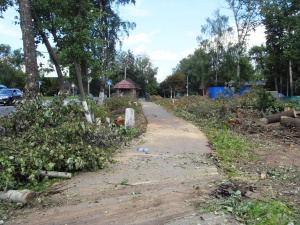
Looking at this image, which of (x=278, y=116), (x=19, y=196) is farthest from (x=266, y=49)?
(x=19, y=196)

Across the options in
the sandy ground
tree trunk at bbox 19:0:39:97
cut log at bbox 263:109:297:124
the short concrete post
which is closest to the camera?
the sandy ground

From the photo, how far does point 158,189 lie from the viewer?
4.53 metres

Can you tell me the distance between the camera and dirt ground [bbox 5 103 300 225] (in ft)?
11.7

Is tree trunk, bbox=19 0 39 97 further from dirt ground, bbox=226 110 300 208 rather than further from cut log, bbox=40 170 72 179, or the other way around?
dirt ground, bbox=226 110 300 208

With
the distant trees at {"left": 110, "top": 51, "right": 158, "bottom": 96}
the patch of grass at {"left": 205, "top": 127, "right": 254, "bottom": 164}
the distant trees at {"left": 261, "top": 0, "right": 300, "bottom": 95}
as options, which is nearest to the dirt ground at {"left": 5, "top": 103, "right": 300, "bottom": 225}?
the patch of grass at {"left": 205, "top": 127, "right": 254, "bottom": 164}

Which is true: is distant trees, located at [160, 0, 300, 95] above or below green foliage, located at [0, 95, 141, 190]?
above

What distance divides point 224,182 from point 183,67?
70.7 meters

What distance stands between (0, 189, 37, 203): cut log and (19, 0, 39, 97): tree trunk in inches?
196

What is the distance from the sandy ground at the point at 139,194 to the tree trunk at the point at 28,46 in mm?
3961

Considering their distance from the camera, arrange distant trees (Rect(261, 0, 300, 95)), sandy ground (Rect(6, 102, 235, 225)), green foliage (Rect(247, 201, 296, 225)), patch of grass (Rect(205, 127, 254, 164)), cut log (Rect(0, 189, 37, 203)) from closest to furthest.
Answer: green foliage (Rect(247, 201, 296, 225)) → sandy ground (Rect(6, 102, 235, 225)) → cut log (Rect(0, 189, 37, 203)) → patch of grass (Rect(205, 127, 254, 164)) → distant trees (Rect(261, 0, 300, 95))

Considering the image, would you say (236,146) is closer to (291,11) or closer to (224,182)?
(224,182)

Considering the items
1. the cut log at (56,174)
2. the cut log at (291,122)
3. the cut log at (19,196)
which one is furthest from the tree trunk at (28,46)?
the cut log at (291,122)

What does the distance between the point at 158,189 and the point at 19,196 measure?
80.0 inches

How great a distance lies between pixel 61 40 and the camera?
35.2ft
